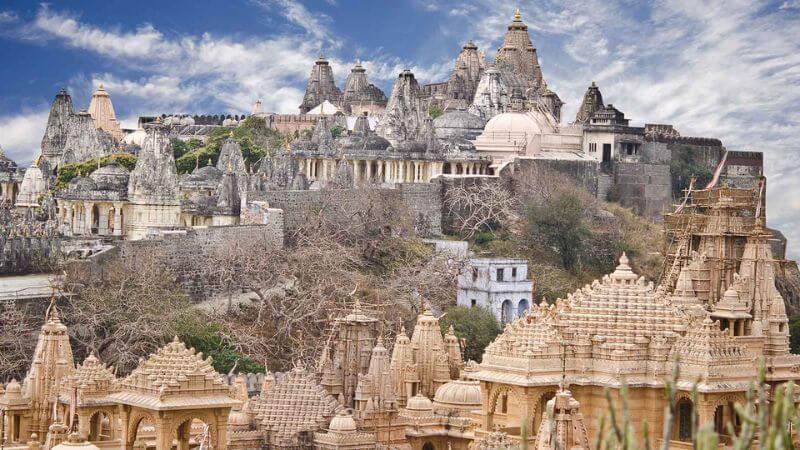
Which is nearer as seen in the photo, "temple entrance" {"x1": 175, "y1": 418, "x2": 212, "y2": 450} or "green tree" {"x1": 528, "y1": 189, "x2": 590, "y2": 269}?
"temple entrance" {"x1": 175, "y1": 418, "x2": 212, "y2": 450}

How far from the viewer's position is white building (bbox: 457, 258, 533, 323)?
54.2 meters

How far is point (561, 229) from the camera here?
6050 cm

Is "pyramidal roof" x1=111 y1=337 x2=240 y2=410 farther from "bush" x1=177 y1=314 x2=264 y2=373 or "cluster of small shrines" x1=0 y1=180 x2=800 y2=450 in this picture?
"bush" x1=177 y1=314 x2=264 y2=373

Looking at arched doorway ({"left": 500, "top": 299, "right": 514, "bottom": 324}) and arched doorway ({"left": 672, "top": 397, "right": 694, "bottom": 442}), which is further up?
arched doorway ({"left": 500, "top": 299, "right": 514, "bottom": 324})

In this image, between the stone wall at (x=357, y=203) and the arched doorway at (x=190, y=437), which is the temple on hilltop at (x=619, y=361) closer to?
the arched doorway at (x=190, y=437)

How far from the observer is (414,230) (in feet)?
197

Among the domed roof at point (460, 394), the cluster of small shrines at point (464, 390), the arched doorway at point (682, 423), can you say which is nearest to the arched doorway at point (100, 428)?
the cluster of small shrines at point (464, 390)

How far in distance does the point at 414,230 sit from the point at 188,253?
10.5 metres

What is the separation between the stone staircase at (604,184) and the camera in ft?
220

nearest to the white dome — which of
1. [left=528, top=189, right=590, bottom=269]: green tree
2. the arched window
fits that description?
[left=528, top=189, right=590, bottom=269]: green tree

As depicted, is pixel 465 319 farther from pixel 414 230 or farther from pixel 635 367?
pixel 635 367

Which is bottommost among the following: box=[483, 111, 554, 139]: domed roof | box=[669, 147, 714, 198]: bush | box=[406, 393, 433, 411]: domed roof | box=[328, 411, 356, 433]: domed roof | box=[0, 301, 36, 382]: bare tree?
box=[328, 411, 356, 433]: domed roof

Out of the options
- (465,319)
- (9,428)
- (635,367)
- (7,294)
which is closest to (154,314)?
(7,294)

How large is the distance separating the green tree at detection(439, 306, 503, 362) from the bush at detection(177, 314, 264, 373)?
4.79m
